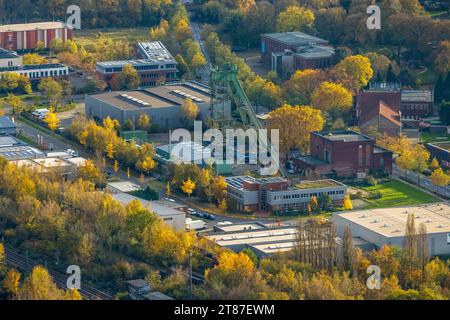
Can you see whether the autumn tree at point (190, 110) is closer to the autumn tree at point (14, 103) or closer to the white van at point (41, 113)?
the white van at point (41, 113)

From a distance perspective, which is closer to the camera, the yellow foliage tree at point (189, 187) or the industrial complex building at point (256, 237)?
the industrial complex building at point (256, 237)

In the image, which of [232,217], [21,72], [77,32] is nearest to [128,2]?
[77,32]

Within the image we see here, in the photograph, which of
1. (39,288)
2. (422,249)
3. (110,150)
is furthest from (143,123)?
(39,288)

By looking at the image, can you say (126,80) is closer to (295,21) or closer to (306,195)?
(295,21)

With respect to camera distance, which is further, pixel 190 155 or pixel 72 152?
pixel 72 152

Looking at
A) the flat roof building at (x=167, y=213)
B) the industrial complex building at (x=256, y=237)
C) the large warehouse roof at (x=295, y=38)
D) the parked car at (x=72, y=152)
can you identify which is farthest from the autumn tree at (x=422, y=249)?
the large warehouse roof at (x=295, y=38)

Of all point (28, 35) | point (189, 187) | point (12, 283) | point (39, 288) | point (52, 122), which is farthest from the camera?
point (28, 35)

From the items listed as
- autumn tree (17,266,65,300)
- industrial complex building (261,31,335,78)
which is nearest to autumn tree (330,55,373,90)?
industrial complex building (261,31,335,78)

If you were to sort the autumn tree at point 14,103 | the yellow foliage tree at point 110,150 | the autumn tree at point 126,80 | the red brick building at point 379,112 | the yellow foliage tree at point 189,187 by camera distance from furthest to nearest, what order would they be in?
the autumn tree at point 126,80 → the autumn tree at point 14,103 → the red brick building at point 379,112 → the yellow foliage tree at point 110,150 → the yellow foliage tree at point 189,187
